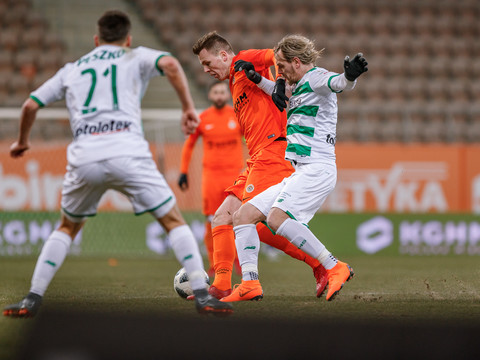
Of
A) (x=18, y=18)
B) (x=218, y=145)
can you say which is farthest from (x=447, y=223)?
(x=18, y=18)

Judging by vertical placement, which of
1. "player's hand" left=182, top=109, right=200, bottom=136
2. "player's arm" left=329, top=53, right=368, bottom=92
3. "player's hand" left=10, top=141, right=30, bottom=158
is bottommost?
"player's hand" left=10, top=141, right=30, bottom=158

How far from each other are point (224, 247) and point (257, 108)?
1.14m

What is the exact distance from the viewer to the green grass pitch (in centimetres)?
413

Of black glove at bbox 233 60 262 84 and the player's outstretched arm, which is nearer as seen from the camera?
the player's outstretched arm

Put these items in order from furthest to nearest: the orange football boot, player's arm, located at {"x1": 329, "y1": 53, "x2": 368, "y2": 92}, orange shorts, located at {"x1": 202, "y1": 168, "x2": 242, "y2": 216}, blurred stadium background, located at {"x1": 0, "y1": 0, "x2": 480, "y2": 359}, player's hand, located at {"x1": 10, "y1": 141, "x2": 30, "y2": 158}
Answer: orange shorts, located at {"x1": 202, "y1": 168, "x2": 242, "y2": 216}
the orange football boot
player's arm, located at {"x1": 329, "y1": 53, "x2": 368, "y2": 92}
player's hand, located at {"x1": 10, "y1": 141, "x2": 30, "y2": 158}
blurred stadium background, located at {"x1": 0, "y1": 0, "x2": 480, "y2": 359}

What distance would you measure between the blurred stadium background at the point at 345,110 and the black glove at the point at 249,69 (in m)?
6.37

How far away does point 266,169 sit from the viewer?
19.1ft

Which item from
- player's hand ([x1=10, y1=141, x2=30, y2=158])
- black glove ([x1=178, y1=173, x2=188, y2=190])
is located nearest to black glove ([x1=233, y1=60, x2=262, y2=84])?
player's hand ([x1=10, y1=141, x2=30, y2=158])

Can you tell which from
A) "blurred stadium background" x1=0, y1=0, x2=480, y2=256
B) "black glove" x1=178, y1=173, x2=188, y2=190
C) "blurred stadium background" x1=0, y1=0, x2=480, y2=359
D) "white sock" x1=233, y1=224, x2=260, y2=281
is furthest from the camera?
"blurred stadium background" x1=0, y1=0, x2=480, y2=256

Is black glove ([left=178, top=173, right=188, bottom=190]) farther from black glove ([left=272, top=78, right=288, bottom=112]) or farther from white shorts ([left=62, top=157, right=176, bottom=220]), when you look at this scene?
white shorts ([left=62, top=157, right=176, bottom=220])

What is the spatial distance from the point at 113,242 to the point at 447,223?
5.55 metres

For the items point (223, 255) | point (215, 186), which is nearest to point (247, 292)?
point (223, 255)

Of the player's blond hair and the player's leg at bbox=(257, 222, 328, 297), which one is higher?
the player's blond hair

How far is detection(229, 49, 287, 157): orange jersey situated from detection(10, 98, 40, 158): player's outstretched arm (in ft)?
6.27
